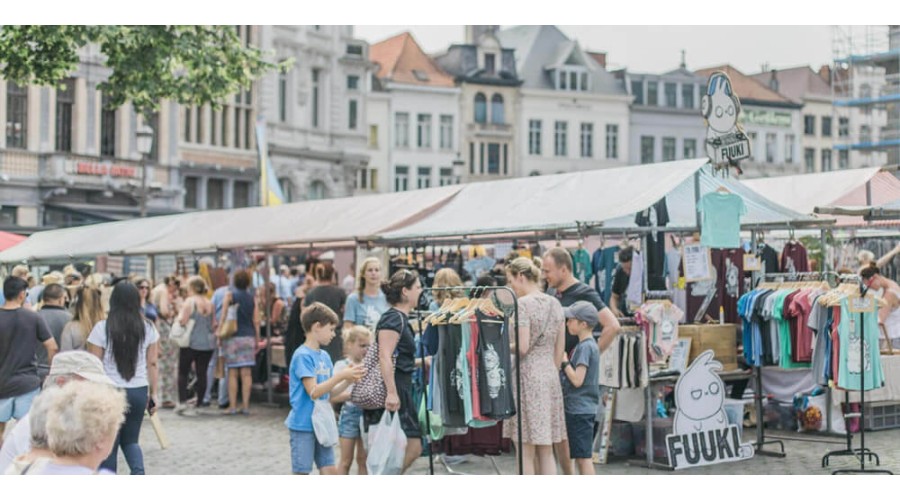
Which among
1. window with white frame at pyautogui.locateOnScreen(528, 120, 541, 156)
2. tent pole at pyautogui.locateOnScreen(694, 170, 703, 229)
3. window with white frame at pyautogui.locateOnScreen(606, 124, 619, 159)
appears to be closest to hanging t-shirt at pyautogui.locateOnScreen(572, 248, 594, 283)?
tent pole at pyautogui.locateOnScreen(694, 170, 703, 229)

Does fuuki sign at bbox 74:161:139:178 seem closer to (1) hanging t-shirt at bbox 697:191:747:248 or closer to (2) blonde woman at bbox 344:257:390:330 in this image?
(2) blonde woman at bbox 344:257:390:330

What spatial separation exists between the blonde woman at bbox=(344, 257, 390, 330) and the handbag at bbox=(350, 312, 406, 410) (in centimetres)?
273

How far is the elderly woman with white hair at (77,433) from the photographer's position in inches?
178

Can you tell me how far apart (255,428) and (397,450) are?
16.4ft

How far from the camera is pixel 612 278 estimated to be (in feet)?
39.3

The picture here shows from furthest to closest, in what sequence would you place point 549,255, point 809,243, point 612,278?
point 809,243 → point 612,278 → point 549,255

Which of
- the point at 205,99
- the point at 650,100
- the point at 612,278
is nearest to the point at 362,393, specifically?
the point at 612,278

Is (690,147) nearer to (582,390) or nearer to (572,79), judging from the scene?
(572,79)

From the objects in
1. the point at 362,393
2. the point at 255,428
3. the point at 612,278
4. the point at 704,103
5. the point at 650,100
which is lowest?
the point at 255,428

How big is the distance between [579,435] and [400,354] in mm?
1296

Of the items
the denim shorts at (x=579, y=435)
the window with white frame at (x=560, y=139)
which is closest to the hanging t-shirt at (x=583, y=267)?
the denim shorts at (x=579, y=435)

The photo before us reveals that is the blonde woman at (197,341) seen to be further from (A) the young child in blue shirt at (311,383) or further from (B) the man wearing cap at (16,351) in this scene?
(A) the young child in blue shirt at (311,383)

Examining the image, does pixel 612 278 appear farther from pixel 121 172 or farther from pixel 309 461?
pixel 121 172

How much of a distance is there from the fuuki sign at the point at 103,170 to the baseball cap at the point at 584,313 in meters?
29.6
